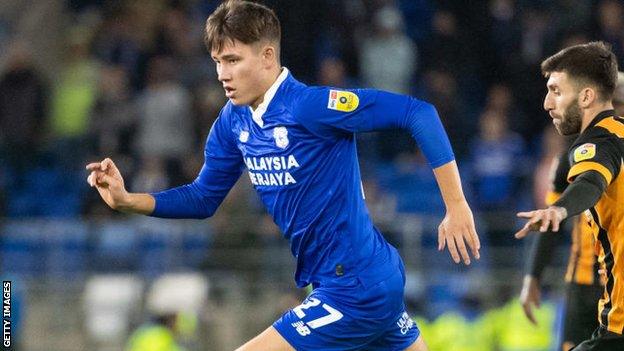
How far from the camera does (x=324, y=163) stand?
5344 millimetres

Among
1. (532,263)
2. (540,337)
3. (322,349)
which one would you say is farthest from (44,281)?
(322,349)

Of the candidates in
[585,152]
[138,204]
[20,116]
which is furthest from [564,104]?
[20,116]

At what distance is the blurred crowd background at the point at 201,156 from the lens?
1098 centimetres

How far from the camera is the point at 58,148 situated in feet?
42.7

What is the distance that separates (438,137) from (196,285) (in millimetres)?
6230

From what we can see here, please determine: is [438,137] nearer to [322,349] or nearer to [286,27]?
[322,349]

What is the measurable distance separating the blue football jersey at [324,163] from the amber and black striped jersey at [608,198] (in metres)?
0.57

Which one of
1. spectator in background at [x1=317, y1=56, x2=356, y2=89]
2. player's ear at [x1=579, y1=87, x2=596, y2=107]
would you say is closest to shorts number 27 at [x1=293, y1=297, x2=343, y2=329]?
player's ear at [x1=579, y1=87, x2=596, y2=107]

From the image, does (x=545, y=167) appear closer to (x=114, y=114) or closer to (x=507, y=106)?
(x=507, y=106)

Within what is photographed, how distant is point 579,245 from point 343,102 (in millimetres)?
2147

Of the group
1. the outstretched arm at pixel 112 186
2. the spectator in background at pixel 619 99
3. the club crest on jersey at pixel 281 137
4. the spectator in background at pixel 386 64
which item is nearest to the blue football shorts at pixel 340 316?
the club crest on jersey at pixel 281 137

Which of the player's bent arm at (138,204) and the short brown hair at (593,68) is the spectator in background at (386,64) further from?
the short brown hair at (593,68)

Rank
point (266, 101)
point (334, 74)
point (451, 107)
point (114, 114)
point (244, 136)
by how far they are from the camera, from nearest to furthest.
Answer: point (266, 101) → point (244, 136) → point (334, 74) → point (451, 107) → point (114, 114)

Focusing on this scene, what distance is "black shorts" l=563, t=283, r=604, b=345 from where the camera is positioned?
21.5 ft
